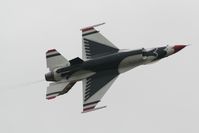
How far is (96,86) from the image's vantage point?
7188 cm

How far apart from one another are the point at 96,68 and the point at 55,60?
4.23m

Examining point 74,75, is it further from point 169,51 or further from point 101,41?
point 169,51

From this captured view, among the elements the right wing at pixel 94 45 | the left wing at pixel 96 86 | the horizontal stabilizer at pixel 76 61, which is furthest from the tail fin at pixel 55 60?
the left wing at pixel 96 86

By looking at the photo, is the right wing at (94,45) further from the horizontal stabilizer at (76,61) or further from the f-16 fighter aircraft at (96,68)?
the horizontal stabilizer at (76,61)

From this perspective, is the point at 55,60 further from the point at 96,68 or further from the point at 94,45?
the point at 96,68

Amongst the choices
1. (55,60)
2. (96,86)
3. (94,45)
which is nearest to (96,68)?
(96,86)

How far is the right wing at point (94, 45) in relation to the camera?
7212 cm

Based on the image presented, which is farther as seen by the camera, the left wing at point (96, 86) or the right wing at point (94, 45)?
the right wing at point (94, 45)

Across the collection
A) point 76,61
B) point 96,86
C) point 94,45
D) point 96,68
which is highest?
point 94,45

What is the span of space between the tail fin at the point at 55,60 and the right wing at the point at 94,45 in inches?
74.9

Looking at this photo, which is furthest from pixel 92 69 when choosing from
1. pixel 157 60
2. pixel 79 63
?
pixel 157 60

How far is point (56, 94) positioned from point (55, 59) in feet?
10.9

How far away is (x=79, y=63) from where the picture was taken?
234 feet

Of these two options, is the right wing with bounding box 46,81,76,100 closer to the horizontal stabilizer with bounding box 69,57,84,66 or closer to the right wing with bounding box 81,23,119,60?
the horizontal stabilizer with bounding box 69,57,84,66
